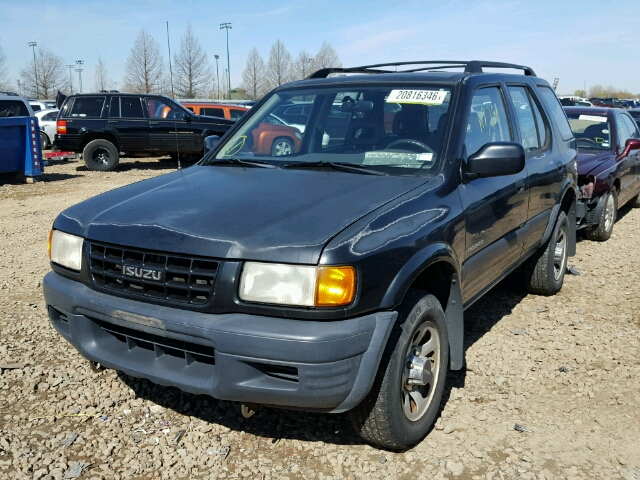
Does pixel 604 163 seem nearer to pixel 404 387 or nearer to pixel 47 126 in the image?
pixel 404 387

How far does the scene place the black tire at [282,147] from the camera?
3918 millimetres

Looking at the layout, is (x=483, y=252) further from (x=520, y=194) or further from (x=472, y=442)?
(x=472, y=442)

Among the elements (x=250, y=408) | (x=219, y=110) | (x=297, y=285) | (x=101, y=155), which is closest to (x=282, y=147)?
(x=297, y=285)

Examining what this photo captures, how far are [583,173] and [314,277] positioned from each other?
6.19m

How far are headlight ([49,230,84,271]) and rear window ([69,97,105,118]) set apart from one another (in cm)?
1382

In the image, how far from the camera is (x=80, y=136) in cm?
1593

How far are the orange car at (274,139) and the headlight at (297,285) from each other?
4.82ft

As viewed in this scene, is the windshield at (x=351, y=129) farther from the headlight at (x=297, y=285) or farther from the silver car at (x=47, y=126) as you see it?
the silver car at (x=47, y=126)

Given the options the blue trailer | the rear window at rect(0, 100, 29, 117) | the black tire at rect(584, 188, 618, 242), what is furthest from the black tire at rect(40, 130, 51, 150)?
the black tire at rect(584, 188, 618, 242)

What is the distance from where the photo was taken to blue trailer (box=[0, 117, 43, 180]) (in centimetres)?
1297

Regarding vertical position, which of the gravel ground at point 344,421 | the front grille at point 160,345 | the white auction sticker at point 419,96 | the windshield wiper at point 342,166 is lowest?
the gravel ground at point 344,421

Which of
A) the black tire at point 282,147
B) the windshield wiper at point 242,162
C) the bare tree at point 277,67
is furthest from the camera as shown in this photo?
the bare tree at point 277,67

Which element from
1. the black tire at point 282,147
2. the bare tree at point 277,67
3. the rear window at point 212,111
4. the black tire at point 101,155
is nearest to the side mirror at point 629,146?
the black tire at point 282,147

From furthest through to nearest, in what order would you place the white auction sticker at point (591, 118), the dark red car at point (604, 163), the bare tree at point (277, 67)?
1. the bare tree at point (277, 67)
2. the white auction sticker at point (591, 118)
3. the dark red car at point (604, 163)
